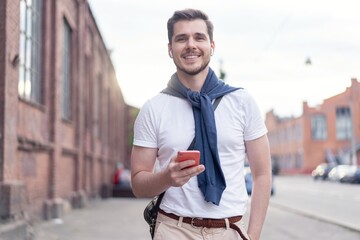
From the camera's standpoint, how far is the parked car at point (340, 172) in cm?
4618

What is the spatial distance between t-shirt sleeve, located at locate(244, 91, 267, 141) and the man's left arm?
0.08ft

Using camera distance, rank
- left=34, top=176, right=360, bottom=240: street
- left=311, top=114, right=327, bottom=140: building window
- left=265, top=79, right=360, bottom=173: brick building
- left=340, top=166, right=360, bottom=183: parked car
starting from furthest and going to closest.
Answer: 1. left=311, top=114, right=327, bottom=140: building window
2. left=265, top=79, right=360, bottom=173: brick building
3. left=340, top=166, right=360, bottom=183: parked car
4. left=34, top=176, right=360, bottom=240: street

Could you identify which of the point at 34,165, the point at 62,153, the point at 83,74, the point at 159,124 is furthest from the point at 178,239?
the point at 83,74

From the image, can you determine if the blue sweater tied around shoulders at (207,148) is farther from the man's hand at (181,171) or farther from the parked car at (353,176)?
the parked car at (353,176)

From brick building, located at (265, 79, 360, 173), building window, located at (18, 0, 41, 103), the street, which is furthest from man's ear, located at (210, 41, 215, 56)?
brick building, located at (265, 79, 360, 173)

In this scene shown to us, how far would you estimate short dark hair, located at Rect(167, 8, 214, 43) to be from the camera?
2.77 metres

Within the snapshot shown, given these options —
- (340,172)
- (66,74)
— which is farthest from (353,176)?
(66,74)

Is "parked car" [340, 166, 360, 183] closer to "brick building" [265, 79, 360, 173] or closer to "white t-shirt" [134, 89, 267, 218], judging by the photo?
"brick building" [265, 79, 360, 173]

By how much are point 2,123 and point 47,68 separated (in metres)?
4.65

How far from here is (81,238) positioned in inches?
407

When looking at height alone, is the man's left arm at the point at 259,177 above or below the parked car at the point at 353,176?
above

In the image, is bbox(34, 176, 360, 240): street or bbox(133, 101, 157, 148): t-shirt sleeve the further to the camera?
bbox(34, 176, 360, 240): street

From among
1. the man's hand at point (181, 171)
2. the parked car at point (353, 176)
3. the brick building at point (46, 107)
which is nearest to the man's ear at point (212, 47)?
the man's hand at point (181, 171)

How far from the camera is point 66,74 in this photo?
1773cm
